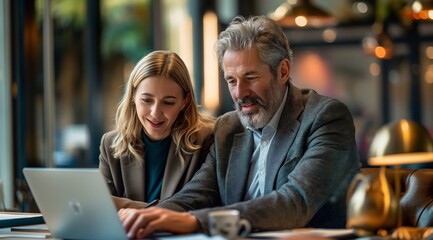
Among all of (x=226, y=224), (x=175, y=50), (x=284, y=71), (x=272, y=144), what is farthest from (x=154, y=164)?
(x=175, y=50)

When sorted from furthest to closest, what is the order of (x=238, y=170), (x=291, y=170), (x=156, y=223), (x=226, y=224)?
(x=238, y=170) → (x=291, y=170) → (x=156, y=223) → (x=226, y=224)

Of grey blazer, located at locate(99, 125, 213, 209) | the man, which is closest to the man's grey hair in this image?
the man

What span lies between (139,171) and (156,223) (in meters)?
0.87

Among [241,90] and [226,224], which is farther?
[241,90]

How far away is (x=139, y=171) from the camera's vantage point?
3814 mm

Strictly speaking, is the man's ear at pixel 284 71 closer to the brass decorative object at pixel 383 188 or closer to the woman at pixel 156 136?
the woman at pixel 156 136

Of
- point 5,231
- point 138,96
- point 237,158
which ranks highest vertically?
point 138,96

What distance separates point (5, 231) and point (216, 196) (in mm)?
793

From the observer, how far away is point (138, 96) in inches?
148

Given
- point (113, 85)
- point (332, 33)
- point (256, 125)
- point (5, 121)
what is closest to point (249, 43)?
point (256, 125)

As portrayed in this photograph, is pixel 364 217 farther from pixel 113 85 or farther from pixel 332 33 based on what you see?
pixel 332 33

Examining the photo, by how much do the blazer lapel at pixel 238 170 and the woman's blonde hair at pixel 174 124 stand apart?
0.21m

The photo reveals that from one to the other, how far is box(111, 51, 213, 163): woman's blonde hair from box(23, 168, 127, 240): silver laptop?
675 millimetres

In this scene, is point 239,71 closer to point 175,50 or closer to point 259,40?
point 259,40
